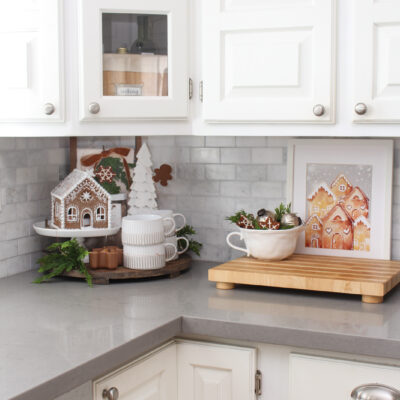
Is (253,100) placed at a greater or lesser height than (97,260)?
greater

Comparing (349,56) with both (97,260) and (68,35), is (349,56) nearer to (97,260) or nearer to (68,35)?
(68,35)

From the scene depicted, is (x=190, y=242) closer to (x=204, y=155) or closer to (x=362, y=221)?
(x=204, y=155)

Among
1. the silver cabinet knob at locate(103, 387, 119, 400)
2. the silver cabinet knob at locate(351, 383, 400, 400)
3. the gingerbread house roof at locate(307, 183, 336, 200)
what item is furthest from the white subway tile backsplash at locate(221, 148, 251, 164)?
the silver cabinet knob at locate(351, 383, 400, 400)

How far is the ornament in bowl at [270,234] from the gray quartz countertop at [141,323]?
15 cm

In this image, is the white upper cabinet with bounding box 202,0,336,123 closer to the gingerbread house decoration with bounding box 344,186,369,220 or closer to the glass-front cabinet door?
the glass-front cabinet door

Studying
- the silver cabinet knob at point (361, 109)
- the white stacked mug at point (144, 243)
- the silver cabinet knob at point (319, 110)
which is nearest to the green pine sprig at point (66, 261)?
the white stacked mug at point (144, 243)

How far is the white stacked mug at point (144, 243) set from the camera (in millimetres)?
2395

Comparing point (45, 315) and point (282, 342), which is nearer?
point (282, 342)

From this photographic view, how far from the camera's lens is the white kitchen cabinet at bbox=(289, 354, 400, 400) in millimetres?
1800

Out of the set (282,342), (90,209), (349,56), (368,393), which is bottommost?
(282,342)

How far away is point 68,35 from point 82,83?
16 cm

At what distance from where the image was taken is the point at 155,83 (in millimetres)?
2283

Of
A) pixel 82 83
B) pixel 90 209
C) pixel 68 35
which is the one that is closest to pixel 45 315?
pixel 90 209

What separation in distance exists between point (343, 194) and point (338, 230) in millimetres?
132
